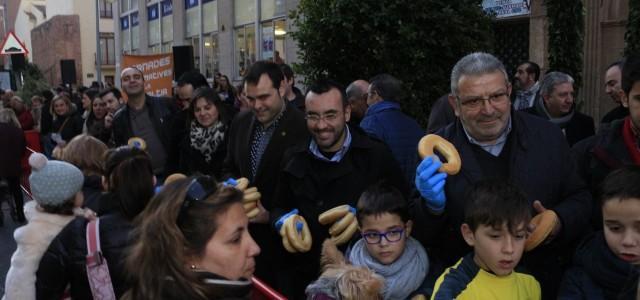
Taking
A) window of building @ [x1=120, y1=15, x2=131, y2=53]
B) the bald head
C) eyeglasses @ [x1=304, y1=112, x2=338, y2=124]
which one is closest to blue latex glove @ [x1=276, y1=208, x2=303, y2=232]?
eyeglasses @ [x1=304, y1=112, x2=338, y2=124]

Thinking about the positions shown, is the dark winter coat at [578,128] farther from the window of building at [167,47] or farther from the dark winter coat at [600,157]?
the window of building at [167,47]

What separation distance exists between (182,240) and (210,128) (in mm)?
3603

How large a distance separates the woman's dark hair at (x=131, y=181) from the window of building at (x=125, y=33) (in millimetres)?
29595

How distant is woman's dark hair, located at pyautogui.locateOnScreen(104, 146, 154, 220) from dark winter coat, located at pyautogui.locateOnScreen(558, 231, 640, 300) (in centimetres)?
205

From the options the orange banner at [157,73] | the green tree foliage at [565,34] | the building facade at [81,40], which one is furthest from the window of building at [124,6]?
the green tree foliage at [565,34]

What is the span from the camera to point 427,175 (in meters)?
2.63

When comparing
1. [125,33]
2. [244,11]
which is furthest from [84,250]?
[125,33]

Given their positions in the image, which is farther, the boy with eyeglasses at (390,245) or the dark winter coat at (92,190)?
the dark winter coat at (92,190)

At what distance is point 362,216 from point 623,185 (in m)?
1.22

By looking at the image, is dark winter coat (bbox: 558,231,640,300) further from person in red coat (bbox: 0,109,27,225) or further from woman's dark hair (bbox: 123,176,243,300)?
person in red coat (bbox: 0,109,27,225)

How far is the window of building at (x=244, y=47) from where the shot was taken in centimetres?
1944

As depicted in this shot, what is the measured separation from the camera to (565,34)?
303 inches

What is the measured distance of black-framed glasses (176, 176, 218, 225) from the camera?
197 cm

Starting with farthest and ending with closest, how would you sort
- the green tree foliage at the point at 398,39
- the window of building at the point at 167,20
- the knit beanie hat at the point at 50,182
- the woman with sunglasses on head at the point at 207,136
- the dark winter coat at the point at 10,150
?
1. the window of building at the point at 167,20
2. the dark winter coat at the point at 10,150
3. the green tree foliage at the point at 398,39
4. the woman with sunglasses on head at the point at 207,136
5. the knit beanie hat at the point at 50,182
